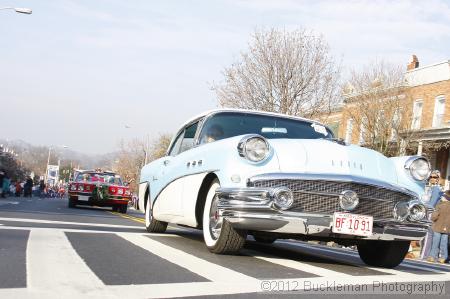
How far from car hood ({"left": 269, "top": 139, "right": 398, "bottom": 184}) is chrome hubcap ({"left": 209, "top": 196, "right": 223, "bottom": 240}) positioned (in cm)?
81

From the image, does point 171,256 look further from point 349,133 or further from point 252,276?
point 349,133

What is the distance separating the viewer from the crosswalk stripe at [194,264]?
4078 mm

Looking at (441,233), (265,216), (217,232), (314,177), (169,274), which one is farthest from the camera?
(441,233)

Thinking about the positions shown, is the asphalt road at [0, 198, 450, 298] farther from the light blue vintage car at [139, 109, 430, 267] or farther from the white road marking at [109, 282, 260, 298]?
the light blue vintage car at [139, 109, 430, 267]

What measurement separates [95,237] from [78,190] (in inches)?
528

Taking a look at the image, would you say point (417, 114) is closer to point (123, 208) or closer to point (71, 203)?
point (123, 208)

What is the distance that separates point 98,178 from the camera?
2053cm

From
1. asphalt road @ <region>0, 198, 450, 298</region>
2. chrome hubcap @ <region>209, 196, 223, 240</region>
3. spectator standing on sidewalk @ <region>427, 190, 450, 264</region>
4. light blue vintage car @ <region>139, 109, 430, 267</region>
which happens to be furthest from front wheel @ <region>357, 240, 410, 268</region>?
spectator standing on sidewalk @ <region>427, 190, 450, 264</region>

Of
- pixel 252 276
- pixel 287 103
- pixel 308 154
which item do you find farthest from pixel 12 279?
pixel 287 103

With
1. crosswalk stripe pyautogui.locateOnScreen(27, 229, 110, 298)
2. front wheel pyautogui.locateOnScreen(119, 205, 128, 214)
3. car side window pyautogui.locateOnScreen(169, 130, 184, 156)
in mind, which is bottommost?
front wheel pyautogui.locateOnScreen(119, 205, 128, 214)

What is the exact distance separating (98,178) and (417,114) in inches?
646

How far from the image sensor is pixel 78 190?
1934 cm

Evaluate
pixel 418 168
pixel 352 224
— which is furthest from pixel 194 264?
pixel 418 168

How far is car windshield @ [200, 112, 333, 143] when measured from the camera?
6578 millimetres
